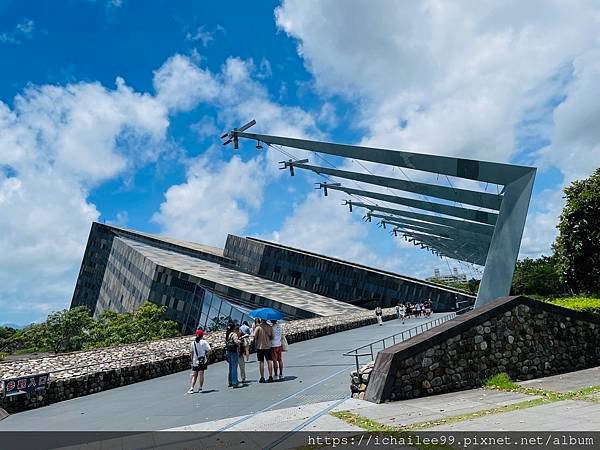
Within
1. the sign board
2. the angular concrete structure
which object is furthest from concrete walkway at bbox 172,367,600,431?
the angular concrete structure

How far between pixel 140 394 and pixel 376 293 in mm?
41966

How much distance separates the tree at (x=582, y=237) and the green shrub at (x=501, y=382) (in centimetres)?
1498

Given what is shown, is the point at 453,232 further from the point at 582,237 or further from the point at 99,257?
the point at 99,257

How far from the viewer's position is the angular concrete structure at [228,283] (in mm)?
35156

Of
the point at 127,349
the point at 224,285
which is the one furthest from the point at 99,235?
the point at 127,349

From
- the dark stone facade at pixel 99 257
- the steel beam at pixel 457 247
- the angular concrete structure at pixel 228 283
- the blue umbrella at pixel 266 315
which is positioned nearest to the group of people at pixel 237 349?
the blue umbrella at pixel 266 315

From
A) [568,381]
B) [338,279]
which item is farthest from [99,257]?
[568,381]

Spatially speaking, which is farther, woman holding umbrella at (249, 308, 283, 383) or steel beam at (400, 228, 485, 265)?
steel beam at (400, 228, 485, 265)

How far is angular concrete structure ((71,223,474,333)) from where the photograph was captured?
3516 centimetres

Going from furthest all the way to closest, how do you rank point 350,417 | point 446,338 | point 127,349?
point 127,349, point 446,338, point 350,417

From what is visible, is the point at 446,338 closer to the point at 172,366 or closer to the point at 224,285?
the point at 172,366

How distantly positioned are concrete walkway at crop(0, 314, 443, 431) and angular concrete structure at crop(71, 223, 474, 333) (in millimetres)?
21147

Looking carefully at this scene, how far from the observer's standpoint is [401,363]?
300 inches

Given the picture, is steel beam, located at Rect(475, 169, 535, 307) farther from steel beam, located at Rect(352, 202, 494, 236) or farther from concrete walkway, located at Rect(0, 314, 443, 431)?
steel beam, located at Rect(352, 202, 494, 236)
